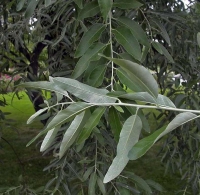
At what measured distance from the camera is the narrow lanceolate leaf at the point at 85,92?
558mm

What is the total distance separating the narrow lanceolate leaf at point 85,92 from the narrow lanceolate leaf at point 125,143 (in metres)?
0.05

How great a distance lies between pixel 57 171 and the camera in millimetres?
1415

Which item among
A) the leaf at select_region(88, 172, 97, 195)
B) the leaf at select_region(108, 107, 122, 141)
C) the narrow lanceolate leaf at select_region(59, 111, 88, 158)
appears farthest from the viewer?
the leaf at select_region(88, 172, 97, 195)

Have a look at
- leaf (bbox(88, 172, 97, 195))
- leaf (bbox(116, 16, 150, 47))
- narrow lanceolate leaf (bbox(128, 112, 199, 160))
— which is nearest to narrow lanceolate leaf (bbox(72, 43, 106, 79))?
leaf (bbox(116, 16, 150, 47))

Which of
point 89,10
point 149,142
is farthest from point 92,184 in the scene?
point 149,142

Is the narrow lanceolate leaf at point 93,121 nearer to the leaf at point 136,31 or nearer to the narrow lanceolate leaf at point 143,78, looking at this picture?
the narrow lanceolate leaf at point 143,78

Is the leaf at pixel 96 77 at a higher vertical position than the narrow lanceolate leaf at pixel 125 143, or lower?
higher

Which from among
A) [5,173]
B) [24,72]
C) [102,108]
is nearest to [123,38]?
[102,108]

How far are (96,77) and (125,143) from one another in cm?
30

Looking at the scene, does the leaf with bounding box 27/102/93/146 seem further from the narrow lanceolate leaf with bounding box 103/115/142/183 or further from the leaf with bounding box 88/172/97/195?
the leaf with bounding box 88/172/97/195

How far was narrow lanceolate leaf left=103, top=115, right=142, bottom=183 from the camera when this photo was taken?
1.72 feet

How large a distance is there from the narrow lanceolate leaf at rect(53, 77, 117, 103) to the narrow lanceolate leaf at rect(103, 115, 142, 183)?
53 millimetres

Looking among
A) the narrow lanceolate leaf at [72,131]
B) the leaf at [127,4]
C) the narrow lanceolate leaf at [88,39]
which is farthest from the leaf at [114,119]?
the leaf at [127,4]

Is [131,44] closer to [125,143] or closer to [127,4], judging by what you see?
[127,4]
